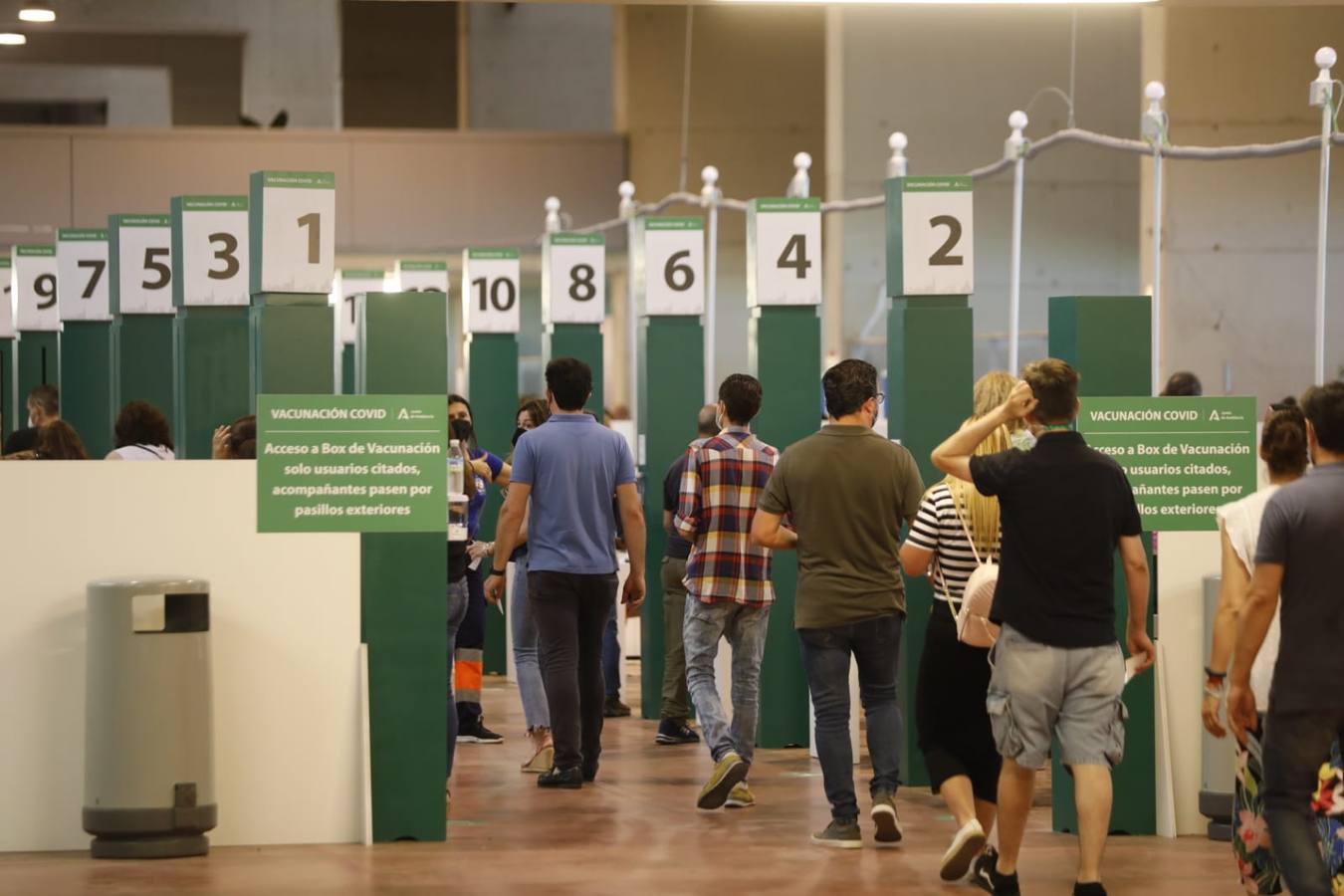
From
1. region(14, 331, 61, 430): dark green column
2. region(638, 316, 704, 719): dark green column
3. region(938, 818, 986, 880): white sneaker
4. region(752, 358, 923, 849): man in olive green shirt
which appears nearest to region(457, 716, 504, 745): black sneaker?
region(638, 316, 704, 719): dark green column

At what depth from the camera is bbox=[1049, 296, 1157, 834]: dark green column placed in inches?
250

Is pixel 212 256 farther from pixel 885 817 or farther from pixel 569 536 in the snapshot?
pixel 885 817

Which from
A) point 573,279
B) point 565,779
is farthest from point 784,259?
point 573,279

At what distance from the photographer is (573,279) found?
10.4 metres

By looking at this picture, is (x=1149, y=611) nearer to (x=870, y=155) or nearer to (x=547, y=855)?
(x=547, y=855)

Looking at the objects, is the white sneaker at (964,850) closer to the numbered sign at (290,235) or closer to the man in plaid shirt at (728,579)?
the man in plaid shirt at (728,579)

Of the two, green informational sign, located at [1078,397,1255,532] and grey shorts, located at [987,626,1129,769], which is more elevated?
green informational sign, located at [1078,397,1255,532]

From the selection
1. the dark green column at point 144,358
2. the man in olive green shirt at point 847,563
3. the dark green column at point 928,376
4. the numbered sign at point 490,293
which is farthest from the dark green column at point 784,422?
the numbered sign at point 490,293

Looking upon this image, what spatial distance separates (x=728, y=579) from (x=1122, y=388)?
56.1 inches

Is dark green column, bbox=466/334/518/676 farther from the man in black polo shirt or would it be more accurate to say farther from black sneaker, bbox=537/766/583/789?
the man in black polo shirt

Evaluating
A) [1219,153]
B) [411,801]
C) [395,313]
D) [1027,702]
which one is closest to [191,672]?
[411,801]

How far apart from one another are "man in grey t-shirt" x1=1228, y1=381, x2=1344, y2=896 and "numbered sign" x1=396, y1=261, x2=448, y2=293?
7.65 meters

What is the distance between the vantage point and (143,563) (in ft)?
19.9

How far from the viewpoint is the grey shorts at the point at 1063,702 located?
5.03 meters
